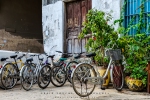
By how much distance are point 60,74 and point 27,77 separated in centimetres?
98

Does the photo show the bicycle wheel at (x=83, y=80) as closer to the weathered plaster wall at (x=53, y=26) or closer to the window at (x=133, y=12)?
the window at (x=133, y=12)

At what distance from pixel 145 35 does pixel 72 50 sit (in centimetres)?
319

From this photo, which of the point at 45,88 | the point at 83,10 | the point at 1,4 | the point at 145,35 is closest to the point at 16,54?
the point at 45,88

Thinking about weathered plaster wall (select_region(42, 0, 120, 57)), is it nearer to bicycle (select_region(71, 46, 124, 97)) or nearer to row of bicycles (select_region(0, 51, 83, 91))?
row of bicycles (select_region(0, 51, 83, 91))

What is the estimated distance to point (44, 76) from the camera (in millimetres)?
6410

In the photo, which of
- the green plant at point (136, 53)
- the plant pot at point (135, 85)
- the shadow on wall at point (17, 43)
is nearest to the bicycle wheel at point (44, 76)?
the green plant at point (136, 53)

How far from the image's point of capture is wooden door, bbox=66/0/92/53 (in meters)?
8.51

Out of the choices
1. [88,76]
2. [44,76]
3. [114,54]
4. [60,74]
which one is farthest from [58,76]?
[114,54]

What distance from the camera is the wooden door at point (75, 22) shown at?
8.51 m

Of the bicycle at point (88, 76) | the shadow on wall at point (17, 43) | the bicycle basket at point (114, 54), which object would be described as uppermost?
the shadow on wall at point (17, 43)

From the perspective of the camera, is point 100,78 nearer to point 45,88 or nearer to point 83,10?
point 45,88

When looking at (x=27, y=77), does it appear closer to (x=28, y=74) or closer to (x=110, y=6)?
(x=28, y=74)

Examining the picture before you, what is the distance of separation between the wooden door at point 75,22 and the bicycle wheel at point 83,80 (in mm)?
3357

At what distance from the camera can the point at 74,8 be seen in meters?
8.87
